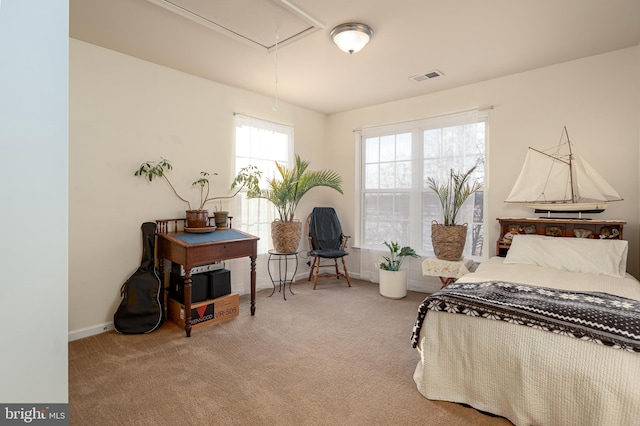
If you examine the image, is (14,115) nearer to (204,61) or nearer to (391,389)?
(391,389)

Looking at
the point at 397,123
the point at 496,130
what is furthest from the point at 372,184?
the point at 496,130

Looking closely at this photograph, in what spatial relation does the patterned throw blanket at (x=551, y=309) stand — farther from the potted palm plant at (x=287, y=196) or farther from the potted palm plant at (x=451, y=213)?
the potted palm plant at (x=287, y=196)

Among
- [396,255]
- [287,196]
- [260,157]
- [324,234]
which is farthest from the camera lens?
[324,234]

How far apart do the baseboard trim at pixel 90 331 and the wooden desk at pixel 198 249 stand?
0.63 metres

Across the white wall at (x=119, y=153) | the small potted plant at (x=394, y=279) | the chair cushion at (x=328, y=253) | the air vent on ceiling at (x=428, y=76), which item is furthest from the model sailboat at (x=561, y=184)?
the white wall at (x=119, y=153)

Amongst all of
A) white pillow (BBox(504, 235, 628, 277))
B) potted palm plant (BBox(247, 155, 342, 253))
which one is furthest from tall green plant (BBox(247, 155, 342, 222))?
white pillow (BBox(504, 235, 628, 277))

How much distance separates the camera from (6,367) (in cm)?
67

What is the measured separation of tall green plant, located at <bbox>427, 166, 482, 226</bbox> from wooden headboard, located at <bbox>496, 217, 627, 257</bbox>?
450 millimetres

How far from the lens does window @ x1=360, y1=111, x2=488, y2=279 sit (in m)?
3.85

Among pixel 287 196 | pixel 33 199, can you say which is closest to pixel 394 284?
pixel 287 196

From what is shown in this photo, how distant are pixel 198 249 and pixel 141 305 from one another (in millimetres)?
753

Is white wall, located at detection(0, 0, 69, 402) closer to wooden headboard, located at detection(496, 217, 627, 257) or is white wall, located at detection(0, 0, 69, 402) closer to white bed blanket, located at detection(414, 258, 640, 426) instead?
white bed blanket, located at detection(414, 258, 640, 426)

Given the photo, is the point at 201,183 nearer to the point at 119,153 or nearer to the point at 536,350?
the point at 119,153

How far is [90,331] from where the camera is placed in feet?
9.50
